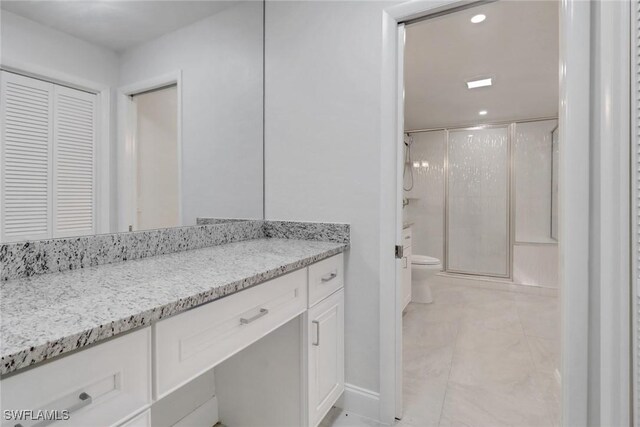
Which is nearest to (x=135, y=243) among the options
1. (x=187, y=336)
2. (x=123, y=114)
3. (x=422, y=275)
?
(x=123, y=114)

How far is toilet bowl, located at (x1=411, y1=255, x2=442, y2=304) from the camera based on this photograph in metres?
3.29

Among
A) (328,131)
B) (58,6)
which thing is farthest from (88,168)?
(328,131)

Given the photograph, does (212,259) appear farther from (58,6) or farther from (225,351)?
(58,6)

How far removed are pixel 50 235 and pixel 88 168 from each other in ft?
0.78

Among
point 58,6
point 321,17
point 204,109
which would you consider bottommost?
point 204,109

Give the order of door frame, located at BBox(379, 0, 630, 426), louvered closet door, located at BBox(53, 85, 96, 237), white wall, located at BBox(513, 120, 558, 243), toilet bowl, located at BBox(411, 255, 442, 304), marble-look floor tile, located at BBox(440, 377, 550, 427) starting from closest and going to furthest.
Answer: louvered closet door, located at BBox(53, 85, 96, 237), door frame, located at BBox(379, 0, 630, 426), marble-look floor tile, located at BBox(440, 377, 550, 427), toilet bowl, located at BBox(411, 255, 442, 304), white wall, located at BBox(513, 120, 558, 243)

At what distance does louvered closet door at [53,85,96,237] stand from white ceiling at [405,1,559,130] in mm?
1469

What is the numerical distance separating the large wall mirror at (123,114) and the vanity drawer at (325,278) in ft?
1.93

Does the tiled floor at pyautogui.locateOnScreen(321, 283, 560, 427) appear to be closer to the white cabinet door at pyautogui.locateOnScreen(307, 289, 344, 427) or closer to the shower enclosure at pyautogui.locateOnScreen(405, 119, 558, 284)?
the white cabinet door at pyautogui.locateOnScreen(307, 289, 344, 427)

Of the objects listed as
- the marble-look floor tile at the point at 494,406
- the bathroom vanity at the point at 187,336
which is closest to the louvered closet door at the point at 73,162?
the bathroom vanity at the point at 187,336

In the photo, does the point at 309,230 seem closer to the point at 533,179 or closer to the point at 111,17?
the point at 111,17

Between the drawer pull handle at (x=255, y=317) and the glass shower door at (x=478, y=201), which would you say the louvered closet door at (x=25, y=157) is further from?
the glass shower door at (x=478, y=201)

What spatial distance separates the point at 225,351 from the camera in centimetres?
91

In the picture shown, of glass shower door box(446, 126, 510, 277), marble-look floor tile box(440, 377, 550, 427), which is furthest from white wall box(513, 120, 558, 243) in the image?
marble-look floor tile box(440, 377, 550, 427)
